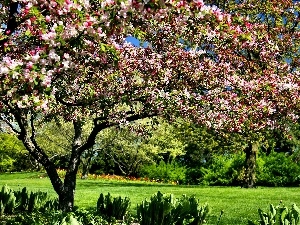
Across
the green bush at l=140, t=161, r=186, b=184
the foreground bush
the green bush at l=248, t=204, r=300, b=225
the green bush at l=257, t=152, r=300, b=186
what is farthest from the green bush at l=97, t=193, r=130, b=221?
the green bush at l=140, t=161, r=186, b=184

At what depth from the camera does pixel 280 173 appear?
33031mm

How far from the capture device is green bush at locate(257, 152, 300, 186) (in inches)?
1288

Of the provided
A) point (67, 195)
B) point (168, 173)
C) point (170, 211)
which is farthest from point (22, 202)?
point (168, 173)

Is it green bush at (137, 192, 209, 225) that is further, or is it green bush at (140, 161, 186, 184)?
green bush at (140, 161, 186, 184)

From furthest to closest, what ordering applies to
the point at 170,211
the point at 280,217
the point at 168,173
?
the point at 168,173 → the point at 170,211 → the point at 280,217

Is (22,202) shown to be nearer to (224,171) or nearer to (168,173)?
(224,171)

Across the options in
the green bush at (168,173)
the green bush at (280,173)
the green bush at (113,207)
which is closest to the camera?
the green bush at (113,207)

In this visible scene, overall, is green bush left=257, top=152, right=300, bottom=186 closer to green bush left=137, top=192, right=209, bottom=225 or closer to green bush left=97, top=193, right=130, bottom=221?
green bush left=97, top=193, right=130, bottom=221

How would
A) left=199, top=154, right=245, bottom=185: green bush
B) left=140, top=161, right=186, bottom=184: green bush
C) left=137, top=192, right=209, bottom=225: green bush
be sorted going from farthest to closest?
1. left=140, top=161, right=186, bottom=184: green bush
2. left=199, top=154, right=245, bottom=185: green bush
3. left=137, top=192, right=209, bottom=225: green bush

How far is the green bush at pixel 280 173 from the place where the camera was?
107 feet

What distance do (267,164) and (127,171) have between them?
17.6 meters

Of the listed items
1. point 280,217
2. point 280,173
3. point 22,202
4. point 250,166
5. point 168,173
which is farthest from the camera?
point 168,173

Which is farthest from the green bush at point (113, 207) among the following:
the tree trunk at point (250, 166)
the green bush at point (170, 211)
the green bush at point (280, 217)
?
the tree trunk at point (250, 166)

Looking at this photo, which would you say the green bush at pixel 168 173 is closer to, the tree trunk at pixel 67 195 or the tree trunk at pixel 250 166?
the tree trunk at pixel 250 166
